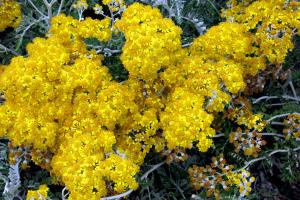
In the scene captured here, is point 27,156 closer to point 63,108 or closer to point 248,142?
point 63,108

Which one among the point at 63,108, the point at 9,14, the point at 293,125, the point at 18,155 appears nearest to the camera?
the point at 63,108

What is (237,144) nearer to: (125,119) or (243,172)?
(243,172)

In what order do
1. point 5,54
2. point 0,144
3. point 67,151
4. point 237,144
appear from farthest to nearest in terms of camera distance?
point 5,54
point 0,144
point 237,144
point 67,151

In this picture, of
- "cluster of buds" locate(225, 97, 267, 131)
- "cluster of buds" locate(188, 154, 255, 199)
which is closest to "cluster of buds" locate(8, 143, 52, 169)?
"cluster of buds" locate(188, 154, 255, 199)

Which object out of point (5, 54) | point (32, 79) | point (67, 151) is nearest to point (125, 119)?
point (67, 151)

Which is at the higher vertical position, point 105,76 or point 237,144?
point 105,76

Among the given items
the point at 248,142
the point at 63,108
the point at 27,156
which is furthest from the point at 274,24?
the point at 27,156
